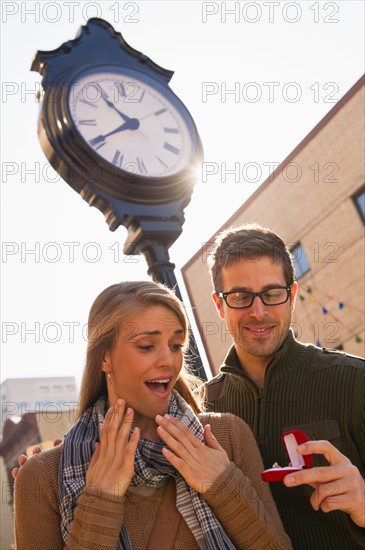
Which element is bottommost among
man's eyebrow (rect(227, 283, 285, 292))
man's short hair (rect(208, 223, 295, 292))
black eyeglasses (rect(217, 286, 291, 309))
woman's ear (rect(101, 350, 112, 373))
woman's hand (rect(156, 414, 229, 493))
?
woman's hand (rect(156, 414, 229, 493))

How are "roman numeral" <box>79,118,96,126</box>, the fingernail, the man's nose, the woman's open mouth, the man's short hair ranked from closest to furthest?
the fingernail < the woman's open mouth < the man's nose < the man's short hair < "roman numeral" <box>79,118,96,126</box>

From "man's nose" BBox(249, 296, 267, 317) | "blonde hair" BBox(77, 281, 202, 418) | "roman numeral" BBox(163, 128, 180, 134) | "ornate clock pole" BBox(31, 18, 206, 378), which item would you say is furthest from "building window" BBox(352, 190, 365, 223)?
"blonde hair" BBox(77, 281, 202, 418)

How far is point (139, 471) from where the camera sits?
94.0 inches

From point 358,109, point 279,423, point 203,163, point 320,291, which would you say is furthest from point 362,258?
point 279,423

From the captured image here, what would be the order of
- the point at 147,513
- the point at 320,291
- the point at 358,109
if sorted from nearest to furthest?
the point at 147,513, the point at 358,109, the point at 320,291

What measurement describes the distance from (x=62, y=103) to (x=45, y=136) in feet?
0.68

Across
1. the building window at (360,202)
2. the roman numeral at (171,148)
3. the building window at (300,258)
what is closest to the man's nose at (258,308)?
the roman numeral at (171,148)

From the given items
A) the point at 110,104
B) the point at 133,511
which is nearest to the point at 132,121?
the point at 110,104

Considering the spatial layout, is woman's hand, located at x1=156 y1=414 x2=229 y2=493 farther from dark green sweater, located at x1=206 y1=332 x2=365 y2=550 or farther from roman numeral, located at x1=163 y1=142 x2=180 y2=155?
roman numeral, located at x1=163 y1=142 x2=180 y2=155

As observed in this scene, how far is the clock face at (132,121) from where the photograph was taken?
3633 mm

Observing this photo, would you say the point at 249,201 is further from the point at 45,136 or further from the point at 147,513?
the point at 147,513

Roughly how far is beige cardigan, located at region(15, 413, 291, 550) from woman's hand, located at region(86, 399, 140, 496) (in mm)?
40

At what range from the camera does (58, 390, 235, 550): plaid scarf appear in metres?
2.29

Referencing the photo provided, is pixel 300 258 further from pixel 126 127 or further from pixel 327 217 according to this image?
pixel 126 127
